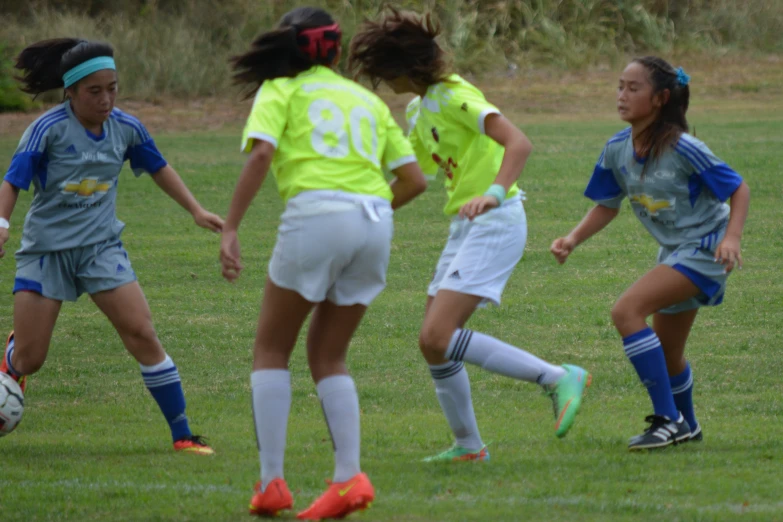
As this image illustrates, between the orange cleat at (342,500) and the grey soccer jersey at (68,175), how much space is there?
1.98 m

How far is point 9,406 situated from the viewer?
554 centimetres

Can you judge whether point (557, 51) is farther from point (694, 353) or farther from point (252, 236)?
point (694, 353)

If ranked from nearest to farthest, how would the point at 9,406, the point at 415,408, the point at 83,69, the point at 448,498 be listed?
1. the point at 448,498
2. the point at 83,69
3. the point at 9,406
4. the point at 415,408

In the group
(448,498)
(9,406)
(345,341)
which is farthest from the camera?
(9,406)

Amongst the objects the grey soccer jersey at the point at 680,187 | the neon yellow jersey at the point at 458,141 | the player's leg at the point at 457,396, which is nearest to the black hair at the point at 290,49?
the neon yellow jersey at the point at 458,141

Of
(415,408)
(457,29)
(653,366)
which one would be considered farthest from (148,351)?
(457,29)

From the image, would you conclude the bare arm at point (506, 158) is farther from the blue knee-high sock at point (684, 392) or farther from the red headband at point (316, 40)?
the blue knee-high sock at point (684, 392)

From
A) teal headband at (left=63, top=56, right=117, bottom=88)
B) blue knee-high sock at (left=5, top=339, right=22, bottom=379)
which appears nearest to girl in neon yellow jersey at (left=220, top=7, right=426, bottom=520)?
teal headband at (left=63, top=56, right=117, bottom=88)

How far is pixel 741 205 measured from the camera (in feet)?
17.0

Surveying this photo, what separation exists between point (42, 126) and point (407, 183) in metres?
1.90

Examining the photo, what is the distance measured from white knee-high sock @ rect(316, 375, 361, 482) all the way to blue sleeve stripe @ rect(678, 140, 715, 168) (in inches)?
76.4

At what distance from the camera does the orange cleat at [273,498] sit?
4156 mm

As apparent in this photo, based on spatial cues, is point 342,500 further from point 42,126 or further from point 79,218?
point 42,126

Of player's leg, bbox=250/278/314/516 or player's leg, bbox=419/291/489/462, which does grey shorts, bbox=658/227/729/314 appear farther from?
player's leg, bbox=250/278/314/516
